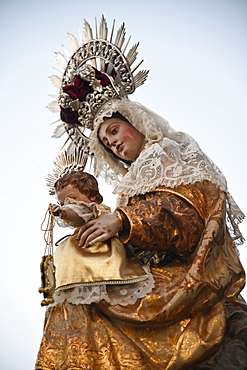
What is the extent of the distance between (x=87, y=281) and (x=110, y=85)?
1.41 meters

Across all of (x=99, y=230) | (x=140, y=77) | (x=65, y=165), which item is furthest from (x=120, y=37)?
(x=99, y=230)

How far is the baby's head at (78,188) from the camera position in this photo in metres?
3.12

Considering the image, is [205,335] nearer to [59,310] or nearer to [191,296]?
[191,296]

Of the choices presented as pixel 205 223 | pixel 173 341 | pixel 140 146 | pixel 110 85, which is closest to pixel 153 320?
pixel 173 341

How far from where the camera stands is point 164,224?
2982mm

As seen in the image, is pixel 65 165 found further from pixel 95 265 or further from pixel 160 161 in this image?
pixel 95 265

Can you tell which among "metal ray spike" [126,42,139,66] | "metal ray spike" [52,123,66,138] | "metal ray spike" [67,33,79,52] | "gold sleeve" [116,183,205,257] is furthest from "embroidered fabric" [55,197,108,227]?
"metal ray spike" [67,33,79,52]

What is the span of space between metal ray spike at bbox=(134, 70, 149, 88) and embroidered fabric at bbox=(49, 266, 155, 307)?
1416mm

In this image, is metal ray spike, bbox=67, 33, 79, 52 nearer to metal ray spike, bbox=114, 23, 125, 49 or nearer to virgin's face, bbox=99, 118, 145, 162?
metal ray spike, bbox=114, 23, 125, 49

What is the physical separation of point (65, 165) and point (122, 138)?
1.24 ft

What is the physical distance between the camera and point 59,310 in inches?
113

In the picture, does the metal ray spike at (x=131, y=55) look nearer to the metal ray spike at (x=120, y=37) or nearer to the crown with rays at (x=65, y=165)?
the metal ray spike at (x=120, y=37)

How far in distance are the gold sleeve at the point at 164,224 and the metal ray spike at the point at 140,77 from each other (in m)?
1.05

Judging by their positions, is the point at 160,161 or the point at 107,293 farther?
the point at 160,161
